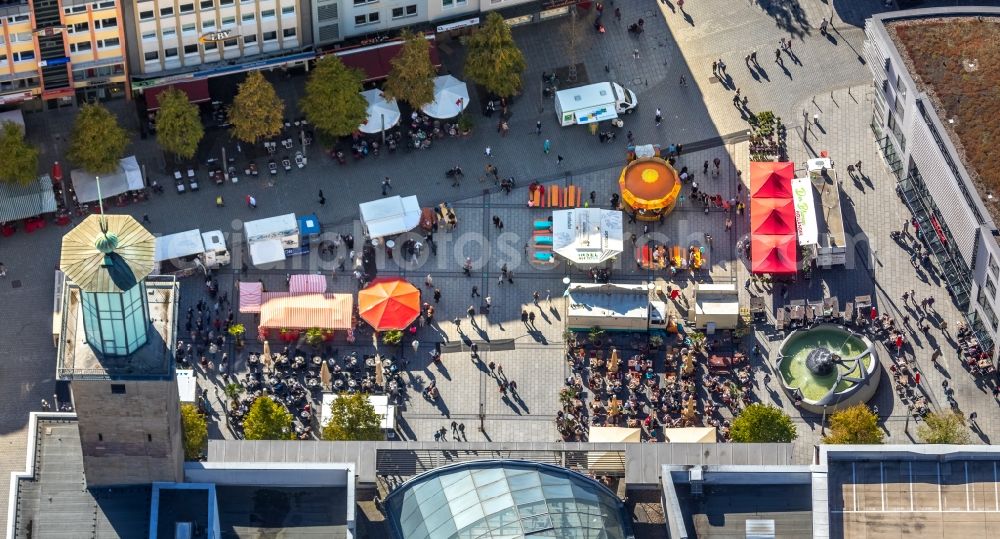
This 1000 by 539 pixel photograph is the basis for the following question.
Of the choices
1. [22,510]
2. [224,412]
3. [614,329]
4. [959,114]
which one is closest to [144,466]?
[22,510]

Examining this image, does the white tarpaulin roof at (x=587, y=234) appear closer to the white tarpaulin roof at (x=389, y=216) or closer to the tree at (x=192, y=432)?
the white tarpaulin roof at (x=389, y=216)

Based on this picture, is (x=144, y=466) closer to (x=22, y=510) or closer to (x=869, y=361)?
(x=22, y=510)

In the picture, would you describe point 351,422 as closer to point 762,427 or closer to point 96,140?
point 762,427

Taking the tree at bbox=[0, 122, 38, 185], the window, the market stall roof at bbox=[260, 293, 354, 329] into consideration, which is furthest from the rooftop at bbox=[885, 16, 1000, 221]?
the tree at bbox=[0, 122, 38, 185]

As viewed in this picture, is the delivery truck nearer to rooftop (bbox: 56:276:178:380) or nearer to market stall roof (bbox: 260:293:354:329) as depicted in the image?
market stall roof (bbox: 260:293:354:329)

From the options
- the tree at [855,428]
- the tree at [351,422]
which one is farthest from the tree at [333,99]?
Result: the tree at [855,428]
